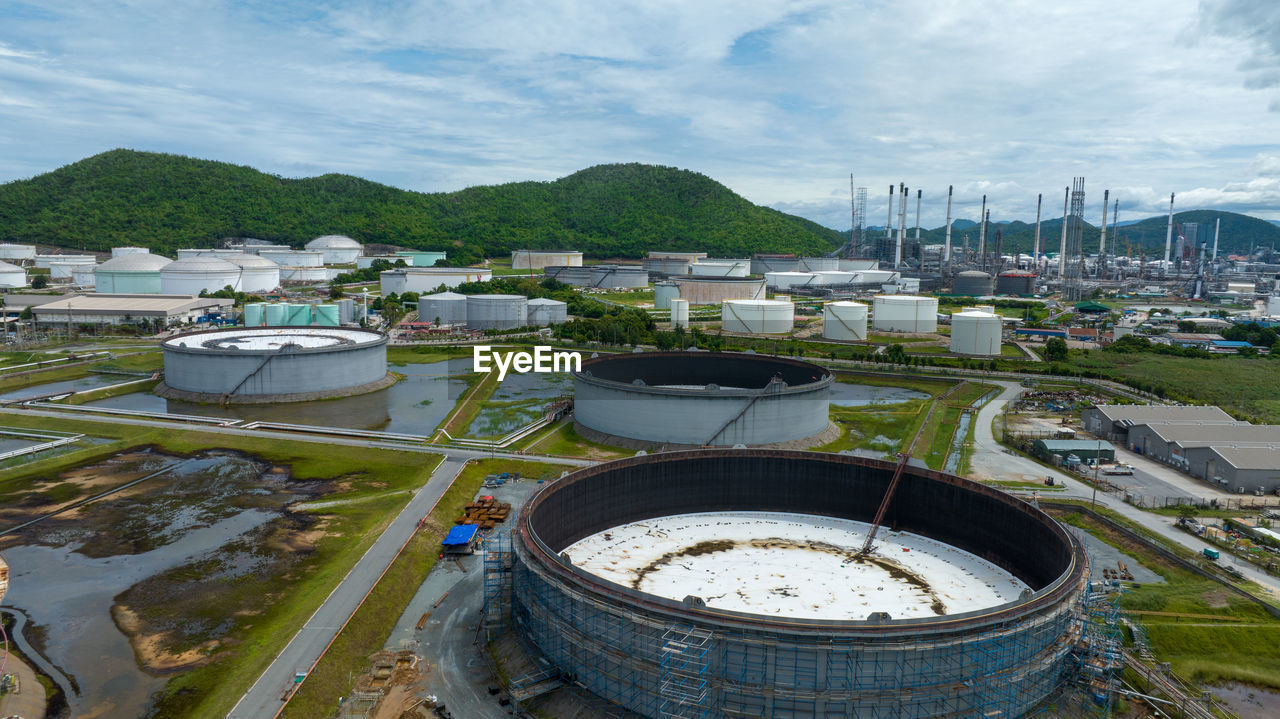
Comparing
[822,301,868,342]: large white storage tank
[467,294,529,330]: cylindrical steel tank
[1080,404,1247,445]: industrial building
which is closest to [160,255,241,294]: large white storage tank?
[467,294,529,330]: cylindrical steel tank

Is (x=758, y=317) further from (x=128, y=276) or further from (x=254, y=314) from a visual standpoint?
(x=128, y=276)

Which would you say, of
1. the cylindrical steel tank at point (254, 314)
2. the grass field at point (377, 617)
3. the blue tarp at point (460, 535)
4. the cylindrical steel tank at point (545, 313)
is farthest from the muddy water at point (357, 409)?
the cylindrical steel tank at point (545, 313)

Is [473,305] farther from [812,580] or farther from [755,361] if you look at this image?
[812,580]

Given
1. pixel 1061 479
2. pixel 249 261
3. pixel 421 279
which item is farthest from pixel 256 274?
pixel 1061 479

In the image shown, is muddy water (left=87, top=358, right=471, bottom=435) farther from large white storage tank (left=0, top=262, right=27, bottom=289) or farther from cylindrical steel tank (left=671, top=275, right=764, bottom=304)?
large white storage tank (left=0, top=262, right=27, bottom=289)

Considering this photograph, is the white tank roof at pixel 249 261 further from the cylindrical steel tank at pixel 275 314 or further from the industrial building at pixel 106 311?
the cylindrical steel tank at pixel 275 314

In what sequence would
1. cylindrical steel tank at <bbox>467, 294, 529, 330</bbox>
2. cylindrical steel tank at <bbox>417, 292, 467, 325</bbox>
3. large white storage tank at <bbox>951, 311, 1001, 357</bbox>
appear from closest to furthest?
large white storage tank at <bbox>951, 311, 1001, 357</bbox> → cylindrical steel tank at <bbox>467, 294, 529, 330</bbox> → cylindrical steel tank at <bbox>417, 292, 467, 325</bbox>
